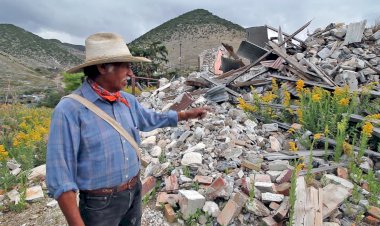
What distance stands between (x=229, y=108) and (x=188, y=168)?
9.20 ft

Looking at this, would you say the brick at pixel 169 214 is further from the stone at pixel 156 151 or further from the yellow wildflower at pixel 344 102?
the yellow wildflower at pixel 344 102

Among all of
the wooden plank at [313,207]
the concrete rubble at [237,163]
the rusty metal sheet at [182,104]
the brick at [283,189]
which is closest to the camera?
the wooden plank at [313,207]

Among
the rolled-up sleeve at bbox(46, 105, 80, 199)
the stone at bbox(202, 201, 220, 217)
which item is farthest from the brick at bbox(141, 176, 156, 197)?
the rolled-up sleeve at bbox(46, 105, 80, 199)

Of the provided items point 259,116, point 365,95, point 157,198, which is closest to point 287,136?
point 259,116

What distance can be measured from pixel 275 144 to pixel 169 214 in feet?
7.56

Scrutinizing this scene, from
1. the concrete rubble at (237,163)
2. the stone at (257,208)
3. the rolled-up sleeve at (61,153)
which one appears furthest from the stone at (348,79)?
the rolled-up sleeve at (61,153)

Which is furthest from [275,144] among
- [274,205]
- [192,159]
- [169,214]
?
[169,214]

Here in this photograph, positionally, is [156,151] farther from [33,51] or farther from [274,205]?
[33,51]

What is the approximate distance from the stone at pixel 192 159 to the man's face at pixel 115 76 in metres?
2.74

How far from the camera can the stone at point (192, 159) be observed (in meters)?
4.90

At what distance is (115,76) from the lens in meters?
2.33

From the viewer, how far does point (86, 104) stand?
2184 millimetres

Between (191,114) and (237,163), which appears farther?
(237,163)

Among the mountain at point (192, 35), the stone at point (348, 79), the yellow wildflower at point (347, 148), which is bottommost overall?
the yellow wildflower at point (347, 148)
